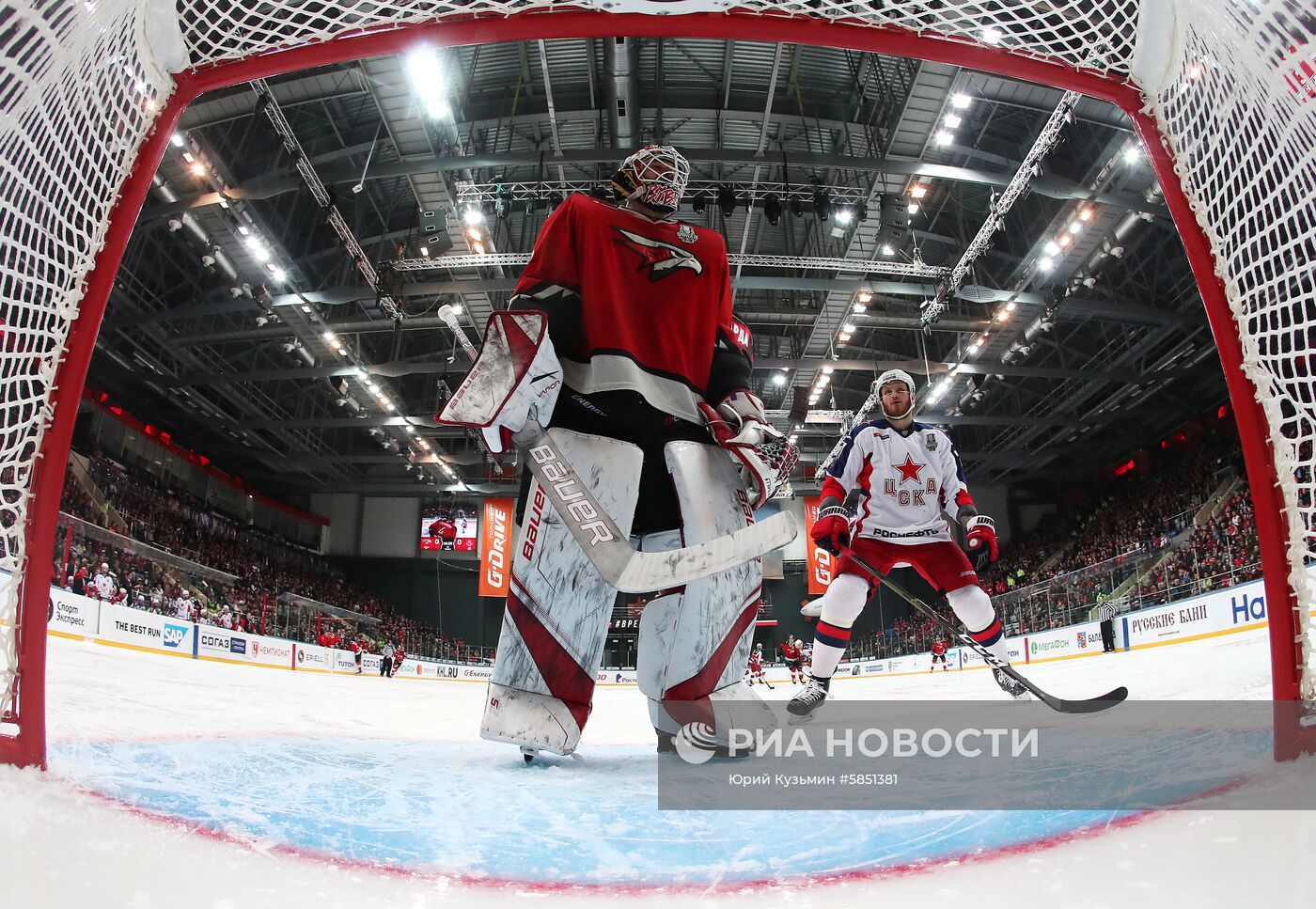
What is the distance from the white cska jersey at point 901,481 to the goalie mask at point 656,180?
1449 mm

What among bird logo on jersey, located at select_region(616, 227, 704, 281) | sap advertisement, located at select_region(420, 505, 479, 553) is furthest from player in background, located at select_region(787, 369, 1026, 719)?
sap advertisement, located at select_region(420, 505, 479, 553)

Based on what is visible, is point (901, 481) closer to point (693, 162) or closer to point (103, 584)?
point (693, 162)

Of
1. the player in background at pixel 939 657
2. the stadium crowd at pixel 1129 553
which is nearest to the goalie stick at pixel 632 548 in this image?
the stadium crowd at pixel 1129 553

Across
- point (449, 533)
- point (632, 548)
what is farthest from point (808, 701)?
point (449, 533)

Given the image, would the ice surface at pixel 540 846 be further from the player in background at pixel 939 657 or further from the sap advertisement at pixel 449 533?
the sap advertisement at pixel 449 533

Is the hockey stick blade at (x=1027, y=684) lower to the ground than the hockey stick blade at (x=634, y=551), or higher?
lower

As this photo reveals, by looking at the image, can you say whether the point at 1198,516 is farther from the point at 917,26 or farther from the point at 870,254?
the point at 917,26

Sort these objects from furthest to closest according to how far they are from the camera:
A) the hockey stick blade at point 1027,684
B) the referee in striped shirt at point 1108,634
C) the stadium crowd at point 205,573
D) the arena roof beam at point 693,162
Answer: the stadium crowd at point 205,573 → the arena roof beam at point 693,162 → the referee in striped shirt at point 1108,634 → the hockey stick blade at point 1027,684

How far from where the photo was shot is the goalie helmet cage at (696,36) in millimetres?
1129

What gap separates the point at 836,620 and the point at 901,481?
2.07 ft

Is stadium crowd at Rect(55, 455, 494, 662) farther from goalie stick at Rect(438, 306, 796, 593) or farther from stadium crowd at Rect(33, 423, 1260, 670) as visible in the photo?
goalie stick at Rect(438, 306, 796, 593)

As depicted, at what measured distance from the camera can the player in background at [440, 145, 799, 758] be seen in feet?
5.59

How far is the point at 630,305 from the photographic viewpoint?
6.31ft

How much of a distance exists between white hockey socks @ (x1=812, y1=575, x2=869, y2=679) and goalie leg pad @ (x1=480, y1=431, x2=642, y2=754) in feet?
4.58
